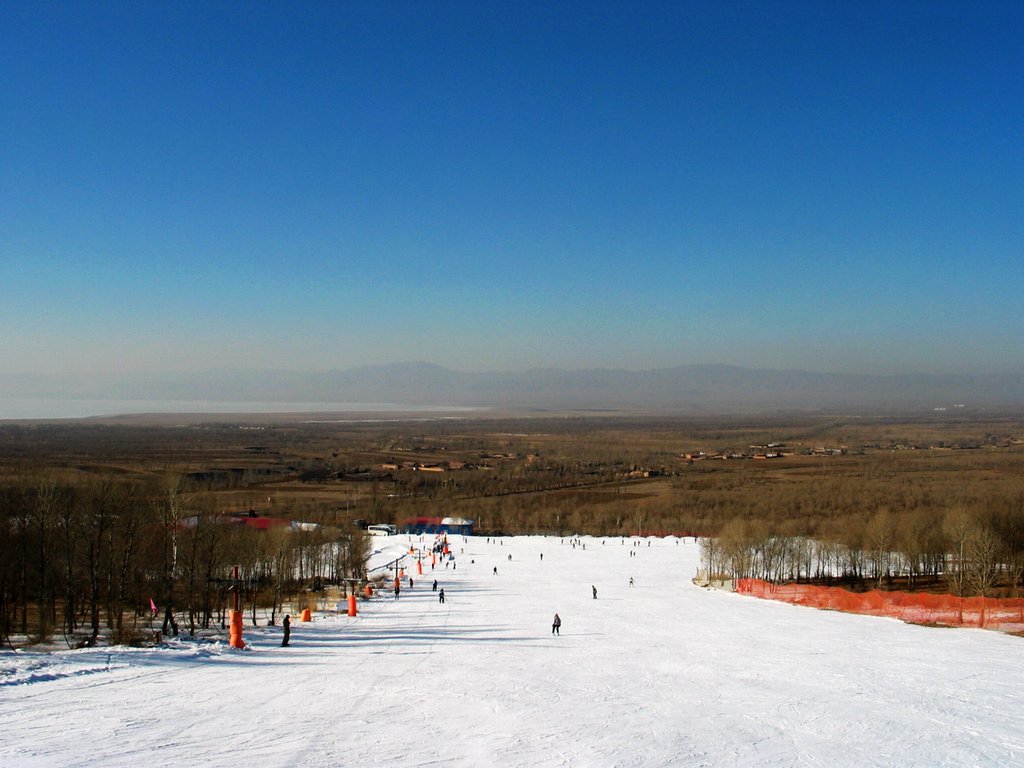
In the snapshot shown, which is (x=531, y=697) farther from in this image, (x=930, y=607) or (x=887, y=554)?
(x=887, y=554)

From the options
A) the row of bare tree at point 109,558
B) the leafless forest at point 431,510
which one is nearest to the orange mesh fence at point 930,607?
the leafless forest at point 431,510

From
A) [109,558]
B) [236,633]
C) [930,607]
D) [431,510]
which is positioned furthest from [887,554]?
[431,510]

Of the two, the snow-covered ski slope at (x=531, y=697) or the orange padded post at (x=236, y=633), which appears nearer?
the snow-covered ski slope at (x=531, y=697)

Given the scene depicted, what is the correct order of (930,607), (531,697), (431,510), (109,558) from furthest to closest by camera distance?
(431,510) → (930,607) → (109,558) → (531,697)

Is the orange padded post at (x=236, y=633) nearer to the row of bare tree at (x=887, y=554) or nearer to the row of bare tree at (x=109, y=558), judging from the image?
the row of bare tree at (x=109, y=558)

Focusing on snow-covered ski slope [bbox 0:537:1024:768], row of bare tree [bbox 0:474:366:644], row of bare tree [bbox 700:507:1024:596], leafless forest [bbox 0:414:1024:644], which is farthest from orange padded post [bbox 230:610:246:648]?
row of bare tree [bbox 700:507:1024:596]

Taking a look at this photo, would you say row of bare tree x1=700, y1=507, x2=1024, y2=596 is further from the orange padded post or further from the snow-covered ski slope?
the orange padded post
